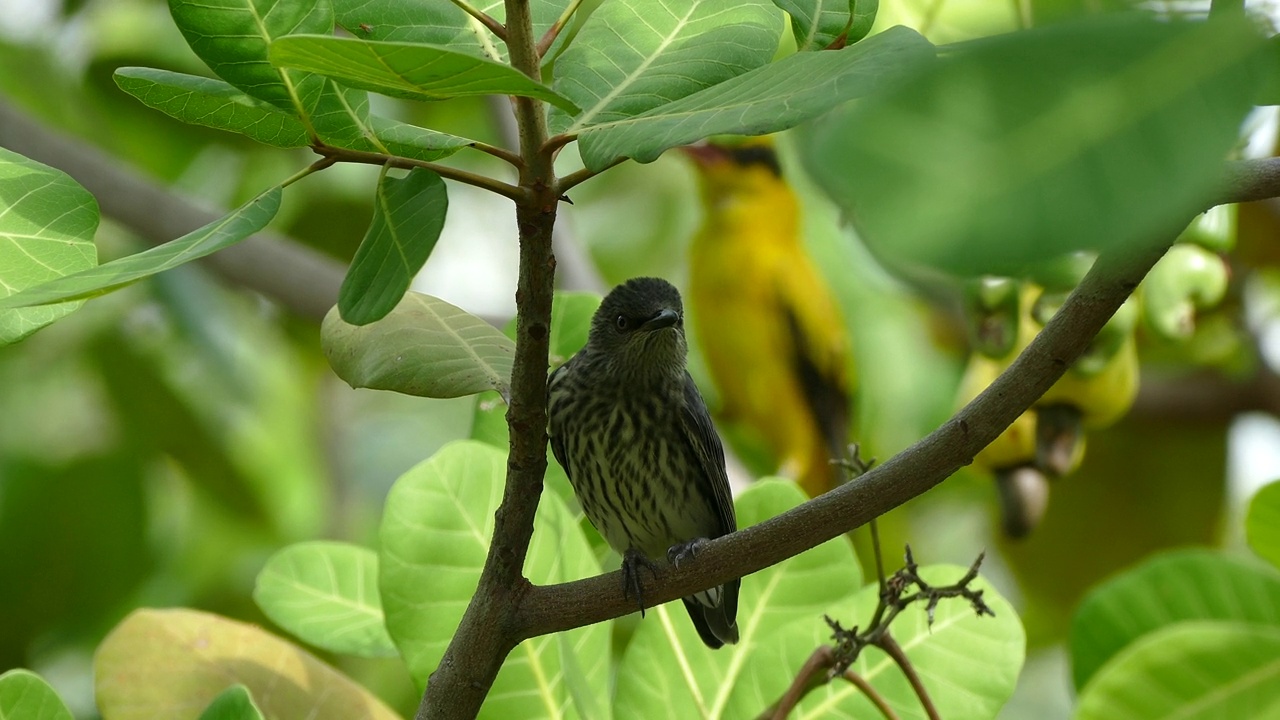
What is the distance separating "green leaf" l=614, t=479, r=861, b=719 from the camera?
1.69 m

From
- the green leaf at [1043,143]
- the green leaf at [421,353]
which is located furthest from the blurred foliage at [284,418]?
the green leaf at [1043,143]

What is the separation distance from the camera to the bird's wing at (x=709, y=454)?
2594 millimetres

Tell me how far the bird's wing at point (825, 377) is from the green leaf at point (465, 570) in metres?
2.44

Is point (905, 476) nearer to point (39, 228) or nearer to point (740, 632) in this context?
point (740, 632)

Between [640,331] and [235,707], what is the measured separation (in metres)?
1.37

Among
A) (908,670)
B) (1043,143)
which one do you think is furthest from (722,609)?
(1043,143)

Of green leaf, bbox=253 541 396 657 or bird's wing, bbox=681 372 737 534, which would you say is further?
bird's wing, bbox=681 372 737 534

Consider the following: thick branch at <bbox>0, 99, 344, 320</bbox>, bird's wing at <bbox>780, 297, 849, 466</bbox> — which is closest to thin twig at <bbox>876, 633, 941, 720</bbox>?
thick branch at <bbox>0, 99, 344, 320</bbox>

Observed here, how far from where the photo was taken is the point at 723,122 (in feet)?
2.89

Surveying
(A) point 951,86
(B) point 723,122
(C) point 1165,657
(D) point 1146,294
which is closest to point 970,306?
(D) point 1146,294

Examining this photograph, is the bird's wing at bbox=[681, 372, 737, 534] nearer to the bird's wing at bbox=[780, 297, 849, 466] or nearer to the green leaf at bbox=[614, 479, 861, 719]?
the green leaf at bbox=[614, 479, 861, 719]

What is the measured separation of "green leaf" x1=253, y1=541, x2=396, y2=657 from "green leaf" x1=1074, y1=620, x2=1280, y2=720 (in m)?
1.02

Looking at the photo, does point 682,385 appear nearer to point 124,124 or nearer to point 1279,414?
point 1279,414

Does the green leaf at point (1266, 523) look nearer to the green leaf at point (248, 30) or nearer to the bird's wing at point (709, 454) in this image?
the bird's wing at point (709, 454)
